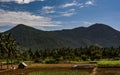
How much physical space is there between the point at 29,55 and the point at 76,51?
98.5 feet

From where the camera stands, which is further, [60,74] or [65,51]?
[65,51]

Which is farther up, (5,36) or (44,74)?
(5,36)

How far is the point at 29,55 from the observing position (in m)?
162

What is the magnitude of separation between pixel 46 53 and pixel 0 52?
62.8m

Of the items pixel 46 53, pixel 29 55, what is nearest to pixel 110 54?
pixel 46 53

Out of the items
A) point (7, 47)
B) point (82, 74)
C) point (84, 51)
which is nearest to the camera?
point (82, 74)

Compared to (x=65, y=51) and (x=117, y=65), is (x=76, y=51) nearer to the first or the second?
(x=65, y=51)

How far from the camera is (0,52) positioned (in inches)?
3708

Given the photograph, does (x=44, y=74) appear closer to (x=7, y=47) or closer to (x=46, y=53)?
(x=7, y=47)

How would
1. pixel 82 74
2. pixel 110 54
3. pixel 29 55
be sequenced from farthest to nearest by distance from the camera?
pixel 29 55
pixel 110 54
pixel 82 74

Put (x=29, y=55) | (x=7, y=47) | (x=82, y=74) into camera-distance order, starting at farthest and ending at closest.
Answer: (x=29, y=55)
(x=7, y=47)
(x=82, y=74)

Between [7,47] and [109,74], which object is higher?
[7,47]

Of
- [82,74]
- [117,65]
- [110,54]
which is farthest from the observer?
[110,54]

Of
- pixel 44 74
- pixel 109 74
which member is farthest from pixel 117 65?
pixel 44 74
